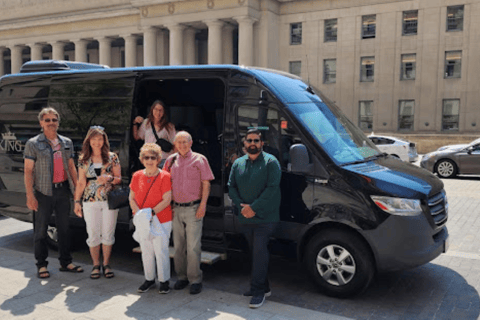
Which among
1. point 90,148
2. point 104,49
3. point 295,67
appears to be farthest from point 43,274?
point 104,49

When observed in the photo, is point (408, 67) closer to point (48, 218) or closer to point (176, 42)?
point (176, 42)

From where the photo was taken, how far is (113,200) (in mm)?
6008

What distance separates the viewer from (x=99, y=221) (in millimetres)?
6188

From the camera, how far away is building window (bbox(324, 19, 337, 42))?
45275 mm

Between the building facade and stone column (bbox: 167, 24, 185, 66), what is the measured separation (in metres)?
0.10

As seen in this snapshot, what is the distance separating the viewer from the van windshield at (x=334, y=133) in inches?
225

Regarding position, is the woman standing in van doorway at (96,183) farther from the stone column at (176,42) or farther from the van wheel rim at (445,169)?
the stone column at (176,42)

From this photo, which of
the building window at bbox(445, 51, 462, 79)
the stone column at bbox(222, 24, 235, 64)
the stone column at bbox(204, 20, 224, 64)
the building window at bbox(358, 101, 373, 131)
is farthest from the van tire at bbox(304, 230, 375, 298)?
the stone column at bbox(222, 24, 235, 64)

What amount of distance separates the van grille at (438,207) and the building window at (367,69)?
130ft

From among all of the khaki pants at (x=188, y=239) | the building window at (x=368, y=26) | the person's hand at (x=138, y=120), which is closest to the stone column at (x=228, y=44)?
the building window at (x=368, y=26)

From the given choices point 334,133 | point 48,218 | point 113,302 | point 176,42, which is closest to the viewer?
point 113,302

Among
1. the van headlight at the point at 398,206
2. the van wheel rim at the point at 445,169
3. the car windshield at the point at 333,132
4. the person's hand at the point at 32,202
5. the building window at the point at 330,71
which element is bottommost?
the van wheel rim at the point at 445,169

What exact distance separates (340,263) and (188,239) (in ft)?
5.64

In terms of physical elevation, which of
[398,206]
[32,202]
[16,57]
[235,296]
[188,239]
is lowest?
[235,296]
